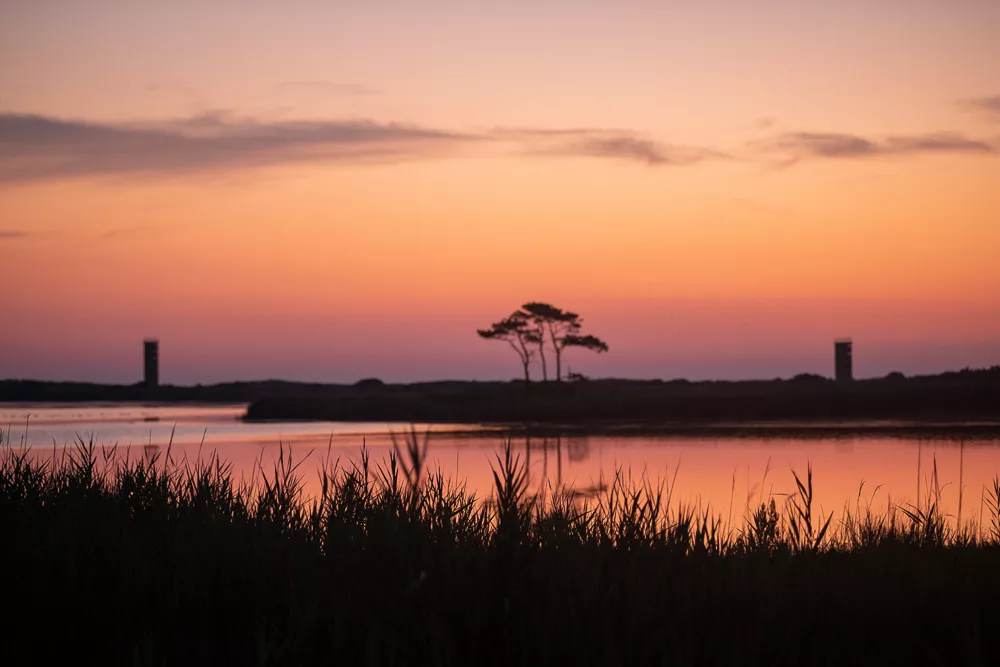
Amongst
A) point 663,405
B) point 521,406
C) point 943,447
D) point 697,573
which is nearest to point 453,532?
point 697,573

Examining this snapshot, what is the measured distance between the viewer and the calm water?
18359 mm

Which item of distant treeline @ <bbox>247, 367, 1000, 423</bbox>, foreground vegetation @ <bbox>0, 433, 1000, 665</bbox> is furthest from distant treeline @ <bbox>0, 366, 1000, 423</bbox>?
foreground vegetation @ <bbox>0, 433, 1000, 665</bbox>

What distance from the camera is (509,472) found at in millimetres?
5953

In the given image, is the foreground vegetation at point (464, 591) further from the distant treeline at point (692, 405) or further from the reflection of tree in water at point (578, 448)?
the distant treeline at point (692, 405)

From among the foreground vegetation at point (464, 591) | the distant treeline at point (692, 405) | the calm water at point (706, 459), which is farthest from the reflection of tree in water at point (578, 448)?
the foreground vegetation at point (464, 591)

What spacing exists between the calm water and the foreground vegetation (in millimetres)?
4980

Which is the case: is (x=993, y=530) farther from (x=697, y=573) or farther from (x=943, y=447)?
(x=943, y=447)

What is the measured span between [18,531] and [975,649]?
6.85 meters

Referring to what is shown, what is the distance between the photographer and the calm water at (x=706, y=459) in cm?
1836

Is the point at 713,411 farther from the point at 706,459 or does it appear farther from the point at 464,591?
the point at 464,591

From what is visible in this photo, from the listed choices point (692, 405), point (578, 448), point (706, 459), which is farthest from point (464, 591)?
point (692, 405)

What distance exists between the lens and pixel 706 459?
27109 mm

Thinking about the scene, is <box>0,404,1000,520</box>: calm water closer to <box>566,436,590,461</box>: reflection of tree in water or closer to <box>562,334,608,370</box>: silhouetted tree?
<box>566,436,590,461</box>: reflection of tree in water

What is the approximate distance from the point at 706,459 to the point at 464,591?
21.6 metres
